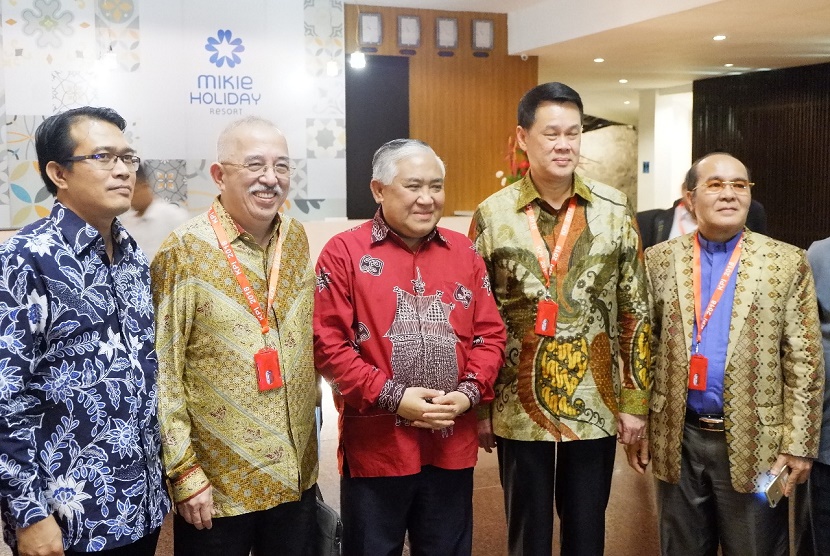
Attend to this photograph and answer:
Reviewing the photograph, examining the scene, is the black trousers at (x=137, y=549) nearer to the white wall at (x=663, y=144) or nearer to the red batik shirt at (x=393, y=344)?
the red batik shirt at (x=393, y=344)

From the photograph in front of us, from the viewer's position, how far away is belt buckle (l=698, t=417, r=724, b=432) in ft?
8.03

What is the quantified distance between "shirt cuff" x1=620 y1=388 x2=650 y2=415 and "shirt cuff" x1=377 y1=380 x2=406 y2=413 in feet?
2.77

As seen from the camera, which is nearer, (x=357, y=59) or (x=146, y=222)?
(x=146, y=222)

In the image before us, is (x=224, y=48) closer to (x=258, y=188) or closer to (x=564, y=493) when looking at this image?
(x=258, y=188)

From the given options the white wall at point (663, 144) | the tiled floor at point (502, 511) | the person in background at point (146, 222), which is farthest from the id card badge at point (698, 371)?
the white wall at point (663, 144)

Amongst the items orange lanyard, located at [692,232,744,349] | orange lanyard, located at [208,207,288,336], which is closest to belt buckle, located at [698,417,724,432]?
orange lanyard, located at [692,232,744,349]

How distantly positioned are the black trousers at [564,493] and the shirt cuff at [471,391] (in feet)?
1.21

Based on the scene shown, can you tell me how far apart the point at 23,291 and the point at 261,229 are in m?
0.69

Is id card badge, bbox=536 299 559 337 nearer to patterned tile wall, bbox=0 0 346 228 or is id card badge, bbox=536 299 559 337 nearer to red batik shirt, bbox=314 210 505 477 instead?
red batik shirt, bbox=314 210 505 477

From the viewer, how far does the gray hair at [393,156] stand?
225 centimetres

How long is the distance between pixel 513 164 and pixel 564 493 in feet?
24.0

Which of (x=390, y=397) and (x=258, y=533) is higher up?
(x=390, y=397)

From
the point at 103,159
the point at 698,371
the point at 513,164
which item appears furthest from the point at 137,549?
the point at 513,164

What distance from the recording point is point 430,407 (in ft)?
6.97
